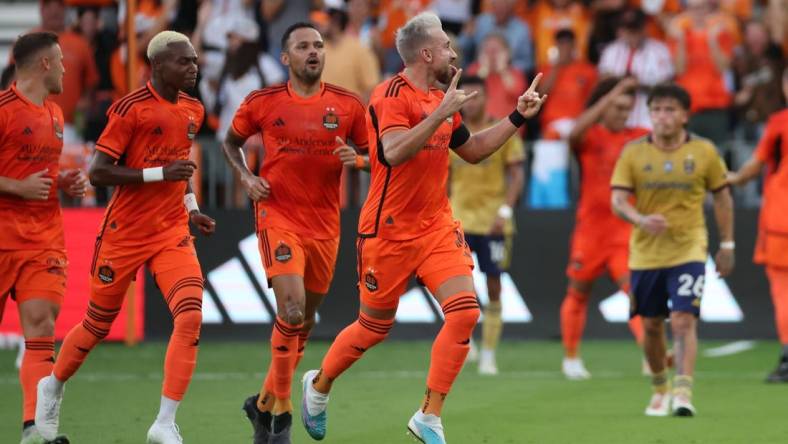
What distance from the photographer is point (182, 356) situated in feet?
30.1

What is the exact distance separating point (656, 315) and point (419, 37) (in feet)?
11.8

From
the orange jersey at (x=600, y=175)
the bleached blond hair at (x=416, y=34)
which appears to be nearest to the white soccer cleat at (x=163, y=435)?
the bleached blond hair at (x=416, y=34)

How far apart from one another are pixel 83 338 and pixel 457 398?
147 inches

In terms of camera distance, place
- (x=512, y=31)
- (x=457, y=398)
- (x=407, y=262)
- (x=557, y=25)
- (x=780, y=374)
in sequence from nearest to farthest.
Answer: (x=407, y=262) < (x=457, y=398) < (x=780, y=374) < (x=512, y=31) < (x=557, y=25)

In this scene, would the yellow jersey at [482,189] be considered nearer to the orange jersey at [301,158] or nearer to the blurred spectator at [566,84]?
the blurred spectator at [566,84]

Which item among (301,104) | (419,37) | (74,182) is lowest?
(74,182)

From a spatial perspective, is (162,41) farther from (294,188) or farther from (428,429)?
(428,429)

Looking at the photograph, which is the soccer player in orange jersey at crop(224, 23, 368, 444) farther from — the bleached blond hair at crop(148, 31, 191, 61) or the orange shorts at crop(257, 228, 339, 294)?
the bleached blond hair at crop(148, 31, 191, 61)

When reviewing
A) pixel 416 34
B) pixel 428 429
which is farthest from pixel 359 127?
pixel 428 429

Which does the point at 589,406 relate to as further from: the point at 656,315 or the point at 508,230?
the point at 508,230

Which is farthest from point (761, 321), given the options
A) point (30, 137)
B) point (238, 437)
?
point (30, 137)

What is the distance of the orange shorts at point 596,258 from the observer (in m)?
14.0

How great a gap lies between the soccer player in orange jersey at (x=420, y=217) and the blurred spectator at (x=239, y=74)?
8.50 meters

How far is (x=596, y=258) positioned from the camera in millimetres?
14039
